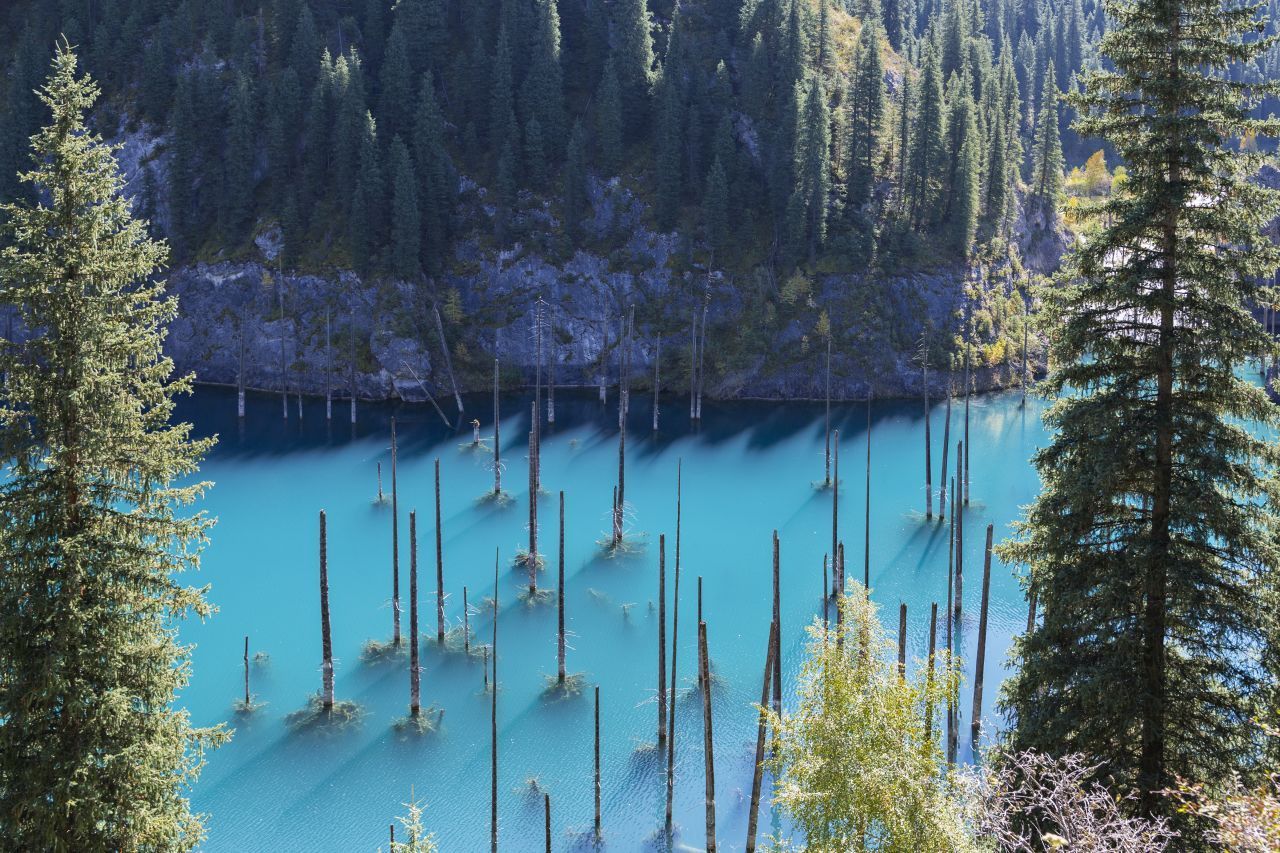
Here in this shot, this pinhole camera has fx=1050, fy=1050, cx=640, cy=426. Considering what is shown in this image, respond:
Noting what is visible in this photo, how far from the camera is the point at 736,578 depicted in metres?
61.7

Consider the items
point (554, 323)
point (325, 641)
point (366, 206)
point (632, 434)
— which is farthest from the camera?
point (554, 323)

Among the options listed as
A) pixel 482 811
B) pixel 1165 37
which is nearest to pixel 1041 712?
pixel 1165 37

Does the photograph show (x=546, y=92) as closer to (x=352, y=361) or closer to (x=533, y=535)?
(x=352, y=361)

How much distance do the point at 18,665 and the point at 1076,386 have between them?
22.4 meters

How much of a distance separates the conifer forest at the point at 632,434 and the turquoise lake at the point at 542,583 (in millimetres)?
330

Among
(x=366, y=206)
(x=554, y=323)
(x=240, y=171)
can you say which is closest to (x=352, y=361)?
(x=366, y=206)

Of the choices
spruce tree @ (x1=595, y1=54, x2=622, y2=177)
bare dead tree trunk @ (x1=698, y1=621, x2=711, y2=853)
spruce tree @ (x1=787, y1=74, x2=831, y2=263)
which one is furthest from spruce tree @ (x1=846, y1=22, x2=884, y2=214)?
bare dead tree trunk @ (x1=698, y1=621, x2=711, y2=853)

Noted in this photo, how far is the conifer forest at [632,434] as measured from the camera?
65.7 ft

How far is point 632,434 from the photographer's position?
301 ft

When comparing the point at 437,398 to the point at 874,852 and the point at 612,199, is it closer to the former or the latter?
the point at 612,199

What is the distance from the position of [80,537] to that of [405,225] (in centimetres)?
8773

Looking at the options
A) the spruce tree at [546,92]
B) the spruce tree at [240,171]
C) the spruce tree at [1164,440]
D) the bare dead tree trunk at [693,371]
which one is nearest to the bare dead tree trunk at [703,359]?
the bare dead tree trunk at [693,371]

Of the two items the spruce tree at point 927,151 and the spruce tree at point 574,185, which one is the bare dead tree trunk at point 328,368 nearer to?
the spruce tree at point 574,185

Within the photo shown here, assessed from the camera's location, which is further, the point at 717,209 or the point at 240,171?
the point at 240,171
